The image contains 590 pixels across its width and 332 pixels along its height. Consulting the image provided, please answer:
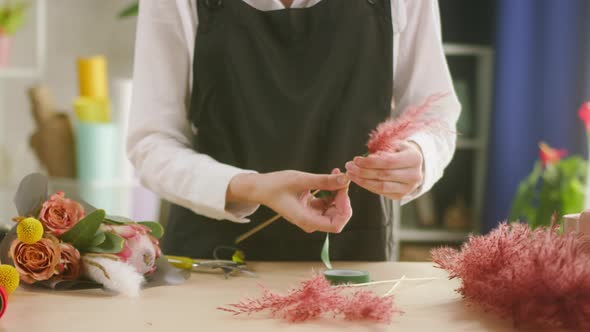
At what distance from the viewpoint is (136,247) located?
42.3 inches

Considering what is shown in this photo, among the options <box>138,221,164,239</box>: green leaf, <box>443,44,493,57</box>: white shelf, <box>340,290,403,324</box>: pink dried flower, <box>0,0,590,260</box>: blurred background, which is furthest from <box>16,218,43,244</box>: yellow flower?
<box>443,44,493,57</box>: white shelf

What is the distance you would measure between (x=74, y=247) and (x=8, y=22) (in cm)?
292

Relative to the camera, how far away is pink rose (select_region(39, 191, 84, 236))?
105cm

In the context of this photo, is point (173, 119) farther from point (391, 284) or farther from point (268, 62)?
point (391, 284)

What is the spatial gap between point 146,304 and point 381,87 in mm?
729

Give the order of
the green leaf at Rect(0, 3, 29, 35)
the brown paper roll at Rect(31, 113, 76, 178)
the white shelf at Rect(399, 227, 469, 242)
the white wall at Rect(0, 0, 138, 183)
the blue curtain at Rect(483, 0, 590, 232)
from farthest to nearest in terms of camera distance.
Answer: the white shelf at Rect(399, 227, 469, 242), the white wall at Rect(0, 0, 138, 183), the green leaf at Rect(0, 3, 29, 35), the blue curtain at Rect(483, 0, 590, 232), the brown paper roll at Rect(31, 113, 76, 178)

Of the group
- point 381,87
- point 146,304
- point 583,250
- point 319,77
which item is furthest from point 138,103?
point 583,250

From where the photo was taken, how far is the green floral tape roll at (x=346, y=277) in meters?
1.08

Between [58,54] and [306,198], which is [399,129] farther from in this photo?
[58,54]

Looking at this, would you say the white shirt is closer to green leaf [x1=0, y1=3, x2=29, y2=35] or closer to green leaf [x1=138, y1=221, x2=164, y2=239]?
green leaf [x1=138, y1=221, x2=164, y2=239]

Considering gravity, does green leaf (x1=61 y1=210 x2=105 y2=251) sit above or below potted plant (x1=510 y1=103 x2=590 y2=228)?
above

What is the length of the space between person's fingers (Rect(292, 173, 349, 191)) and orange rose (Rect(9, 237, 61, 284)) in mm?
353

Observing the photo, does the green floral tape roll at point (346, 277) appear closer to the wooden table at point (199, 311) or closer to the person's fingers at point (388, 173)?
the wooden table at point (199, 311)

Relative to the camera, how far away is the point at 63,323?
2.81ft
